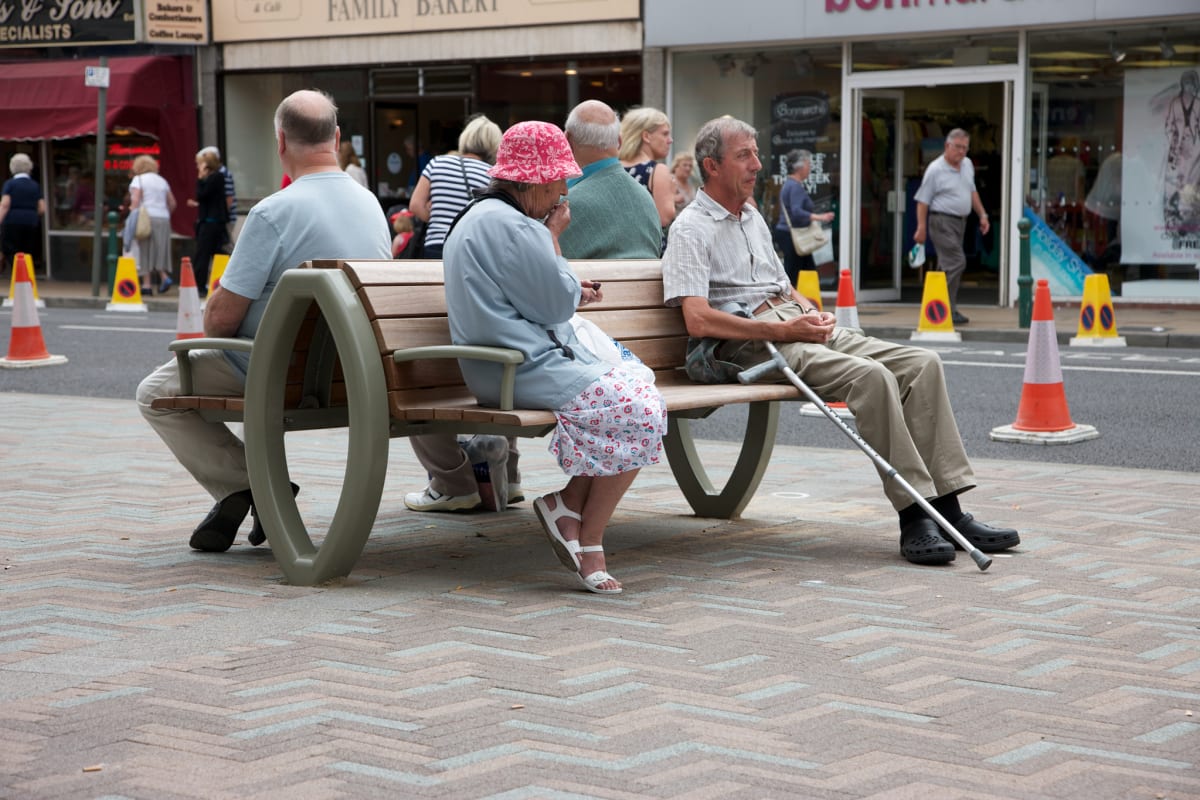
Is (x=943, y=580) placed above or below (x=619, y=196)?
below

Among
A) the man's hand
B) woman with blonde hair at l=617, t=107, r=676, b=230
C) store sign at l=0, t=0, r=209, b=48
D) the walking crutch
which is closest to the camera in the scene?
the walking crutch

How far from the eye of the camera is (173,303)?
2006 cm

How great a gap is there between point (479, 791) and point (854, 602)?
1903mm

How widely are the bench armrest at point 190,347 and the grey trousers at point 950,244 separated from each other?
12.0m

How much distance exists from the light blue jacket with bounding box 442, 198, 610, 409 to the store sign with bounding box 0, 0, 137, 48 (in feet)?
65.4

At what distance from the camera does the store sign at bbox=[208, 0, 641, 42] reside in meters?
20.9

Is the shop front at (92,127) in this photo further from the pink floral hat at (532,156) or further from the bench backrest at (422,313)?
the pink floral hat at (532,156)

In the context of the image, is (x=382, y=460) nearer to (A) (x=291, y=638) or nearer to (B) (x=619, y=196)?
(A) (x=291, y=638)

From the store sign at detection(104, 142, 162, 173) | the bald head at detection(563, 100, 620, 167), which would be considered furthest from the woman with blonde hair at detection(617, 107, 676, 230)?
the store sign at detection(104, 142, 162, 173)

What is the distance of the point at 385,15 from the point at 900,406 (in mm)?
18101

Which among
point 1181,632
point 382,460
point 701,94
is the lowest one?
point 1181,632

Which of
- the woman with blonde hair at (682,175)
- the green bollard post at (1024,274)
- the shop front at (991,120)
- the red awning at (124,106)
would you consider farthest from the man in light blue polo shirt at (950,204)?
the red awning at (124,106)

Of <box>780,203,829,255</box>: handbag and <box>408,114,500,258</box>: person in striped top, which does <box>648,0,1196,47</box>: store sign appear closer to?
<box>780,203,829,255</box>: handbag

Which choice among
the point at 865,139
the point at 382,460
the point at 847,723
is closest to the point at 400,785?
the point at 847,723
